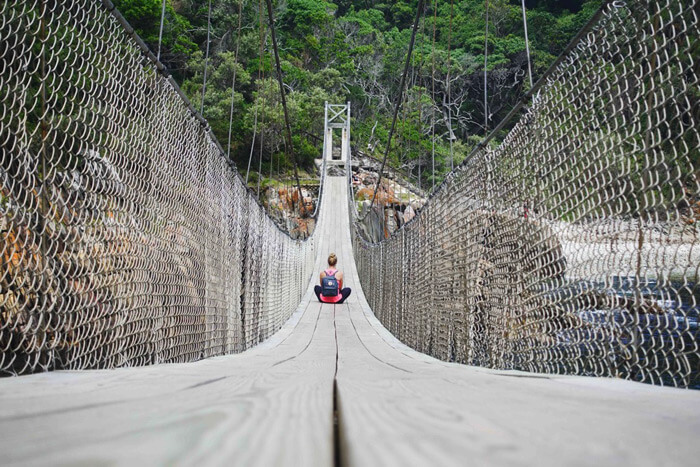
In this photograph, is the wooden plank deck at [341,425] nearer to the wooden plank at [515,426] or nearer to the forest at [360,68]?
the wooden plank at [515,426]

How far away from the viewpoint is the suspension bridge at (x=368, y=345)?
354 mm

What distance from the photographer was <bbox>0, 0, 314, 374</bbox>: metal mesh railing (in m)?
0.99

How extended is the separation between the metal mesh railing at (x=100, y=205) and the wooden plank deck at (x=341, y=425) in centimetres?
45

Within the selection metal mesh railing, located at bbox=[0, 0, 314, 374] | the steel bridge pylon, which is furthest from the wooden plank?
the steel bridge pylon

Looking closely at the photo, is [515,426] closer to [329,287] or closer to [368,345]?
[368,345]

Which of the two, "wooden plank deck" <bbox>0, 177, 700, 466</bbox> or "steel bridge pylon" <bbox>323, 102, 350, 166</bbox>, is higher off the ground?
"steel bridge pylon" <bbox>323, 102, 350, 166</bbox>

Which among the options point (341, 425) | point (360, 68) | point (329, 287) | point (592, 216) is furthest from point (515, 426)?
point (360, 68)

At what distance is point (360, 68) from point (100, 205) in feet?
86.7

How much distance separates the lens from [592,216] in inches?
48.9

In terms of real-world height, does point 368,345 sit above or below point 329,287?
below

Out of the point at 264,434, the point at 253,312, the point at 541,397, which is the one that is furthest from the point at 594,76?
the point at 253,312

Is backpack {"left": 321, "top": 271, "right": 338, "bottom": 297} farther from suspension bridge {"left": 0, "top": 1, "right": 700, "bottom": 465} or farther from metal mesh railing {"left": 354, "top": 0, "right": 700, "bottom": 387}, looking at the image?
metal mesh railing {"left": 354, "top": 0, "right": 700, "bottom": 387}

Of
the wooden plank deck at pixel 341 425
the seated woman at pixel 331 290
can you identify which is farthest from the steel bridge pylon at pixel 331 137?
the wooden plank deck at pixel 341 425

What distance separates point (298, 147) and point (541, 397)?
22.6m
